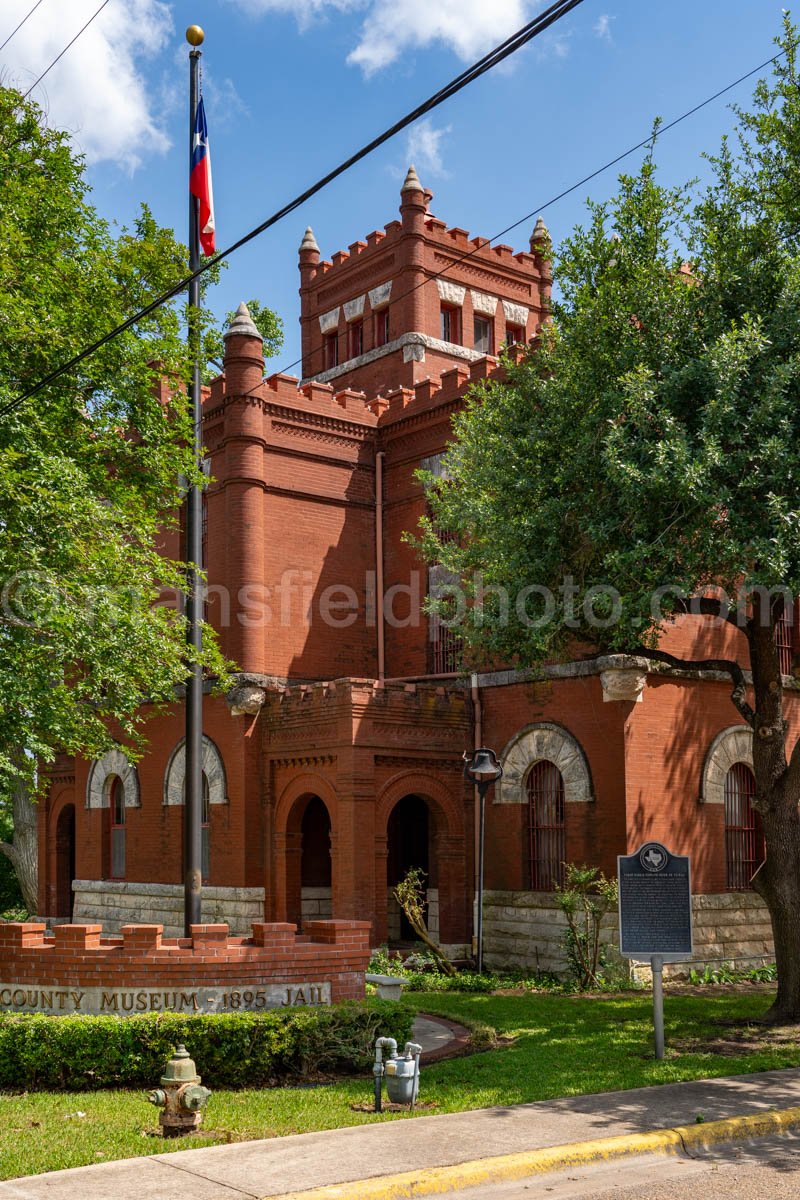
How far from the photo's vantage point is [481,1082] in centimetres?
1072

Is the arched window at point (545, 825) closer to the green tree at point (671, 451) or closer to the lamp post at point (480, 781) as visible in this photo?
the lamp post at point (480, 781)

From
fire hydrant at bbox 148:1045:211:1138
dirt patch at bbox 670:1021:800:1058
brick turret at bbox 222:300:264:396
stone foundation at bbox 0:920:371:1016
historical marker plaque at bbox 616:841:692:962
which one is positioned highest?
brick turret at bbox 222:300:264:396

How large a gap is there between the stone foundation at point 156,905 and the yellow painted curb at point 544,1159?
44.7 ft

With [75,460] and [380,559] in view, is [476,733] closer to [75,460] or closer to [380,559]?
[380,559]

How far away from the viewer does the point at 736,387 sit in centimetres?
1306

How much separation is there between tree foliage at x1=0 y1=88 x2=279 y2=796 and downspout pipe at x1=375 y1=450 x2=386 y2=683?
7.33 m

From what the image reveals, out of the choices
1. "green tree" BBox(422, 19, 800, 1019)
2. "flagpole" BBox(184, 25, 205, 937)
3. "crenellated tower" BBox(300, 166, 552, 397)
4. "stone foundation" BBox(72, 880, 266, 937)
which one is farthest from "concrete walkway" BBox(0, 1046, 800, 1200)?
"crenellated tower" BBox(300, 166, 552, 397)

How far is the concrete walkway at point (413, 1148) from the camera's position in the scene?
7.46 m

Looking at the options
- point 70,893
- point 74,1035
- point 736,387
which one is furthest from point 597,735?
point 70,893

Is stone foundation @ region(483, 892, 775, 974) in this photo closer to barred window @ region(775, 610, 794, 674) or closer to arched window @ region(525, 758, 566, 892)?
arched window @ region(525, 758, 566, 892)

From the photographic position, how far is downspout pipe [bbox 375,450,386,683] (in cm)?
2523

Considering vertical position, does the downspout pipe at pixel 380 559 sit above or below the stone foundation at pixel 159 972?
above

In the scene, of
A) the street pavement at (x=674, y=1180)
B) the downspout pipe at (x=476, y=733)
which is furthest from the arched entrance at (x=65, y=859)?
the street pavement at (x=674, y=1180)

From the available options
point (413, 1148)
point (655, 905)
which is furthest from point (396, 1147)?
point (655, 905)
